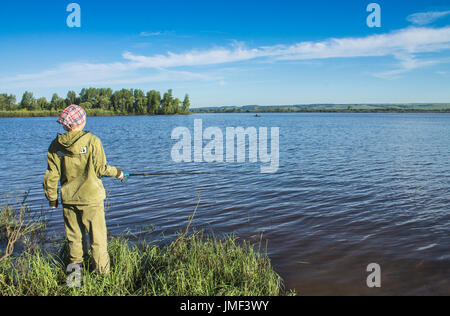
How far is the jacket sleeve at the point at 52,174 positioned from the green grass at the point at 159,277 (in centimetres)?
89

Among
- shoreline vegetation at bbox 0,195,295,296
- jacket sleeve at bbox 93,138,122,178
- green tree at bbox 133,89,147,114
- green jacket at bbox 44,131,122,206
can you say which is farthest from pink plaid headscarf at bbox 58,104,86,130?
green tree at bbox 133,89,147,114

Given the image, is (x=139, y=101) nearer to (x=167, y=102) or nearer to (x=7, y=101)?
(x=167, y=102)

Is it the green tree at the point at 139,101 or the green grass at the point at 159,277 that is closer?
the green grass at the point at 159,277

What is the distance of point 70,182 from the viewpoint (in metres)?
4.48

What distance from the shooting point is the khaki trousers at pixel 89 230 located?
4.51 meters

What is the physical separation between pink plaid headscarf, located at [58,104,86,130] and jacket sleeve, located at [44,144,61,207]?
39 centimetres

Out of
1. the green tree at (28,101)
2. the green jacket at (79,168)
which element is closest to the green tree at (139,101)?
the green tree at (28,101)

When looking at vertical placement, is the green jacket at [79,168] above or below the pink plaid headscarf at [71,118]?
below

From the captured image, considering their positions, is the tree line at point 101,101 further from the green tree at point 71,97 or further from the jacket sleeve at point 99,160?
the jacket sleeve at point 99,160

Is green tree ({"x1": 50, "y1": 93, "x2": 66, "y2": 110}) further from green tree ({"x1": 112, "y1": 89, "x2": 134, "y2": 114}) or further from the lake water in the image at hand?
the lake water

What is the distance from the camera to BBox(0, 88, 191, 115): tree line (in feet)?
380

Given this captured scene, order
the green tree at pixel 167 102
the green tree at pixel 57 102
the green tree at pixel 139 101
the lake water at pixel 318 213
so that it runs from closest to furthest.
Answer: the lake water at pixel 318 213 < the green tree at pixel 57 102 < the green tree at pixel 139 101 < the green tree at pixel 167 102
